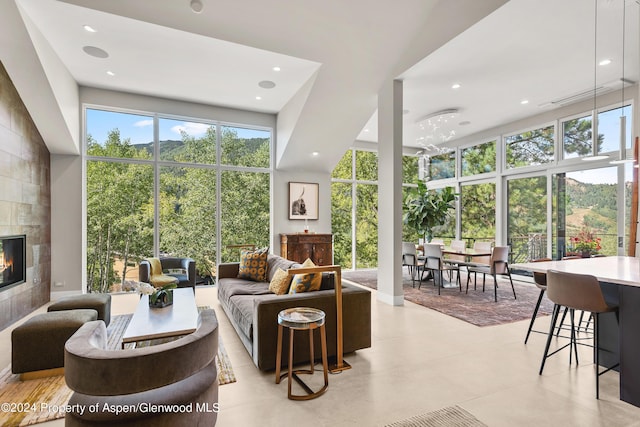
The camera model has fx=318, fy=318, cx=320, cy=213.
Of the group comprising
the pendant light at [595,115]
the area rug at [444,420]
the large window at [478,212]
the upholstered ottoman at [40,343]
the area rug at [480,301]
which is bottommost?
the area rug at [480,301]

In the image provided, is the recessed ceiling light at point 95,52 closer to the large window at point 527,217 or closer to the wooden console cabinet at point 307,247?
the wooden console cabinet at point 307,247

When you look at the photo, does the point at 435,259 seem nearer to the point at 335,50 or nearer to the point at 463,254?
the point at 463,254

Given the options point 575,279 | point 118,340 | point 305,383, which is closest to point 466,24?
point 575,279

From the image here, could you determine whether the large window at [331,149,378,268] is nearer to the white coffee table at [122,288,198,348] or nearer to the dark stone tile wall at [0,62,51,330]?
the white coffee table at [122,288,198,348]

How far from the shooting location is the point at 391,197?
4836 millimetres

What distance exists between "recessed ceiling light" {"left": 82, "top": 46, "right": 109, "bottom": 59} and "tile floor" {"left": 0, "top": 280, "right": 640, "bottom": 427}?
3608 mm

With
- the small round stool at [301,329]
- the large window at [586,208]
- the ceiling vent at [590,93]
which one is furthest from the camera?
the large window at [586,208]

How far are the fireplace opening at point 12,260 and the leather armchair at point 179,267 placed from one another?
1.35 m

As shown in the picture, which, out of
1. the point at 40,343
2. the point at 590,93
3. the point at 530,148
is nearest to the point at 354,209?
the point at 530,148

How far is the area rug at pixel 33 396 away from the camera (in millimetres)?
2107

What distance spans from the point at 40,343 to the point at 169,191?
3689 mm

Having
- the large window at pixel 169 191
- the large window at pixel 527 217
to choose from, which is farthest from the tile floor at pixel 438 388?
the large window at pixel 527 217

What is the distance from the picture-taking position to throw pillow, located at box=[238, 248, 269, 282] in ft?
15.2

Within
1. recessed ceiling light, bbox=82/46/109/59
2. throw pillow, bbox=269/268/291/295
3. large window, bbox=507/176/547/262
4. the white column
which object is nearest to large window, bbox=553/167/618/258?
large window, bbox=507/176/547/262
